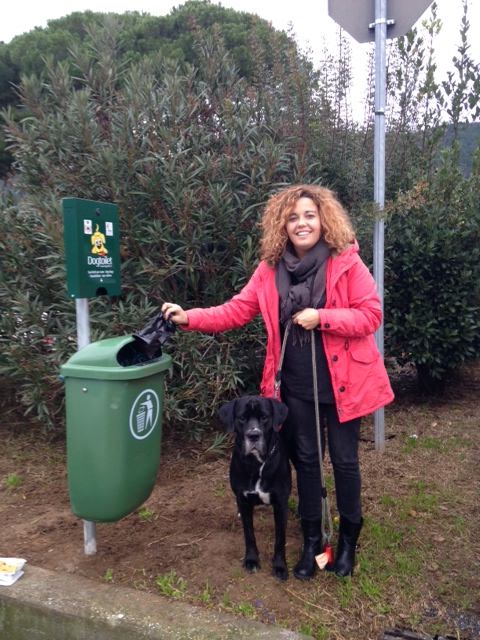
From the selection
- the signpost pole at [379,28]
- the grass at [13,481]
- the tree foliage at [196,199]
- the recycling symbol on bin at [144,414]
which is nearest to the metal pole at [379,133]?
the signpost pole at [379,28]

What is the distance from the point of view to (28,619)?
2859 mm

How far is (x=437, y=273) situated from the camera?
5379 millimetres

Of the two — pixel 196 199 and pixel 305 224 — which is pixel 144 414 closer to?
pixel 305 224

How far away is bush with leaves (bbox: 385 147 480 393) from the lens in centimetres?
526

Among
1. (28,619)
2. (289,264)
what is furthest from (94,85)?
(28,619)

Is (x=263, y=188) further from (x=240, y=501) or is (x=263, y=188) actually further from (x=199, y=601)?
(x=199, y=601)

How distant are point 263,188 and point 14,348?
2.12m

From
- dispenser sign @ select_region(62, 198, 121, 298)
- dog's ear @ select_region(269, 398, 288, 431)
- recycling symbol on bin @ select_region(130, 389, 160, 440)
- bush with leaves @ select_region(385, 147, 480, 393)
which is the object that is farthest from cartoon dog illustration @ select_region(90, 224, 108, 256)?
bush with leaves @ select_region(385, 147, 480, 393)

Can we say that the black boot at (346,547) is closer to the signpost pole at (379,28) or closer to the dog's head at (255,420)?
the dog's head at (255,420)

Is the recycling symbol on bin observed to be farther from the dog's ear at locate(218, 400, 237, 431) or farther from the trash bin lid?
the dog's ear at locate(218, 400, 237, 431)

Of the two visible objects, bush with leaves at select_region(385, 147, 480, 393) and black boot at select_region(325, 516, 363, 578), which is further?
bush with leaves at select_region(385, 147, 480, 393)

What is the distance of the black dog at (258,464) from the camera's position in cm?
292

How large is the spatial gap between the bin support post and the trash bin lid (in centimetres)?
28

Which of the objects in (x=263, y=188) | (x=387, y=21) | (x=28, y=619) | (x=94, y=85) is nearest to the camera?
(x=28, y=619)
